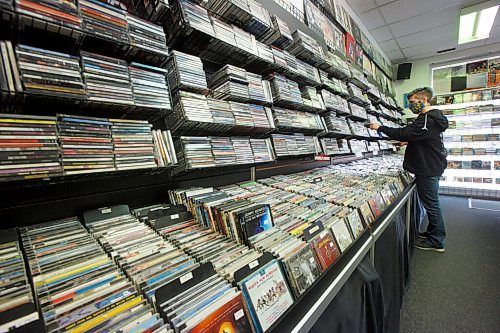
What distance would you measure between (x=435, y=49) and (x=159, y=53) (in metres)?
8.24

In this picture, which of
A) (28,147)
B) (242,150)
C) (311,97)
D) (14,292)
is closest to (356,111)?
(311,97)

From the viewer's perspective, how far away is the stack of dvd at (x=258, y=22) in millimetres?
1765

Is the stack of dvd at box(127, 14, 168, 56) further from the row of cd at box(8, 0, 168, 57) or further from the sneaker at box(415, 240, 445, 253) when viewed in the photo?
the sneaker at box(415, 240, 445, 253)

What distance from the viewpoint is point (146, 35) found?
119 cm

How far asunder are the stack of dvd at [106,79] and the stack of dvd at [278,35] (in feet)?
4.52

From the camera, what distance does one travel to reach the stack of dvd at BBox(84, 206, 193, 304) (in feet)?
2.55

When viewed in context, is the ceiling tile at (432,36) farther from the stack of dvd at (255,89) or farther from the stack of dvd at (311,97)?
the stack of dvd at (255,89)

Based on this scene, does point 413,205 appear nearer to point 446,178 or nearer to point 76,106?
point 76,106

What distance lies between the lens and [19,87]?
823mm

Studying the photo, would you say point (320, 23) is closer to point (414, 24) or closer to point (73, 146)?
point (414, 24)

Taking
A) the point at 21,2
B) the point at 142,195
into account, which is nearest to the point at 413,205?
the point at 142,195

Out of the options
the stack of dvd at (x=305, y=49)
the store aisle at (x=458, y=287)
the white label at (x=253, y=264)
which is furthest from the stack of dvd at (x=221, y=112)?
the store aisle at (x=458, y=287)

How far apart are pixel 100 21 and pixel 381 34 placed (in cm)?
641

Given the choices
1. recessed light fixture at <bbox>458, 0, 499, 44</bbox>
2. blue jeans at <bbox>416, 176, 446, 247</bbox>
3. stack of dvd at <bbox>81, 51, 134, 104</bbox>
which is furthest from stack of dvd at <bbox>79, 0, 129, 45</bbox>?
recessed light fixture at <bbox>458, 0, 499, 44</bbox>
